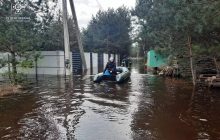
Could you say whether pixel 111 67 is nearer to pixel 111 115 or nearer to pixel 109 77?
pixel 109 77

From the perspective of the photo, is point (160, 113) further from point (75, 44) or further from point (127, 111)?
point (75, 44)

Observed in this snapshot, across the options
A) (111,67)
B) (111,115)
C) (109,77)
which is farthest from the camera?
(111,67)

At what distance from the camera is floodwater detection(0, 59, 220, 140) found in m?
7.08

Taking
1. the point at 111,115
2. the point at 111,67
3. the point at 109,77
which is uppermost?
the point at 111,67

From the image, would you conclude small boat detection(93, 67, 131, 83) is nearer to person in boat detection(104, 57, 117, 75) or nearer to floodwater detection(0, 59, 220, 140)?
person in boat detection(104, 57, 117, 75)

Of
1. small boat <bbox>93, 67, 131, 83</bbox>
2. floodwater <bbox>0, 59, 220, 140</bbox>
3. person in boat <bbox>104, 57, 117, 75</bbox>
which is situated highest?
person in boat <bbox>104, 57, 117, 75</bbox>

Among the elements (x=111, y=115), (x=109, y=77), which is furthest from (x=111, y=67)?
(x=111, y=115)

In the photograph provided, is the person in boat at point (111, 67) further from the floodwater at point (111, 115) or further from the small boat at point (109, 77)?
the floodwater at point (111, 115)

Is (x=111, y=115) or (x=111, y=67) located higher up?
(x=111, y=67)

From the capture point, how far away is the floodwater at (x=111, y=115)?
7078mm

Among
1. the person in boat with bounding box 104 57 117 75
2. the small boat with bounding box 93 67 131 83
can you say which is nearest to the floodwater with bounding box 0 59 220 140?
the small boat with bounding box 93 67 131 83

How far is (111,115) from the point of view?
902 centimetres

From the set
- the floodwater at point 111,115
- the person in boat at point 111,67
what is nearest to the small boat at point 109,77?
the person in boat at point 111,67

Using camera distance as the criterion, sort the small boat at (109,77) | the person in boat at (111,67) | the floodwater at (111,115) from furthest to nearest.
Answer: the person in boat at (111,67), the small boat at (109,77), the floodwater at (111,115)
